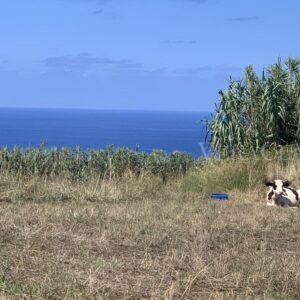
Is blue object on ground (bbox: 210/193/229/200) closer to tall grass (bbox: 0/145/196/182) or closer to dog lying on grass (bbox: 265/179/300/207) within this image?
dog lying on grass (bbox: 265/179/300/207)

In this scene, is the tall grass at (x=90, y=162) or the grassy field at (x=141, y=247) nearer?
the grassy field at (x=141, y=247)

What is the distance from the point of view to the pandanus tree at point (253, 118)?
17.4 meters

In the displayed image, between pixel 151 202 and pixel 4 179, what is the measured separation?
12.2ft

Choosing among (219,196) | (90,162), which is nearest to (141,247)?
(219,196)

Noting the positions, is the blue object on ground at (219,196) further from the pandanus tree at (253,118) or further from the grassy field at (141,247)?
the pandanus tree at (253,118)

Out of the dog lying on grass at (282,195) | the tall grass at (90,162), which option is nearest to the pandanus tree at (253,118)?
the tall grass at (90,162)

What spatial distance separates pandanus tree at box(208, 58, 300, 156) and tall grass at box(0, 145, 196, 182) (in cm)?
136

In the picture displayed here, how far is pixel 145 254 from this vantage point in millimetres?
6613

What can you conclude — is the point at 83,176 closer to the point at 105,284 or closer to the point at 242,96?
the point at 242,96

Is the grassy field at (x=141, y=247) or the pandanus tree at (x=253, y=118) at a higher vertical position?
the pandanus tree at (x=253, y=118)

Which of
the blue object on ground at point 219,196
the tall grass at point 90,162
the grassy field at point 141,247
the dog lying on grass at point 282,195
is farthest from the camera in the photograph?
the tall grass at point 90,162

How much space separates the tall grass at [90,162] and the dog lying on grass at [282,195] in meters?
4.08

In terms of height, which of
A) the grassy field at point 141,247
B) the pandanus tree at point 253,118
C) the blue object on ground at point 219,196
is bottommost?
the blue object on ground at point 219,196

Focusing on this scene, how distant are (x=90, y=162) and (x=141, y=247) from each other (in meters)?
10.1
